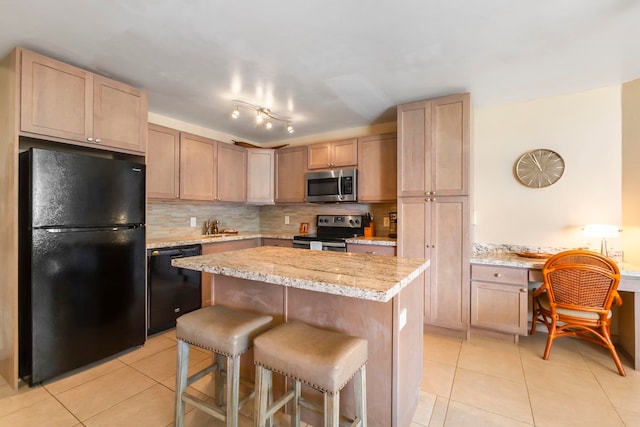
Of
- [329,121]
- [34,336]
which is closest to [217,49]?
[329,121]

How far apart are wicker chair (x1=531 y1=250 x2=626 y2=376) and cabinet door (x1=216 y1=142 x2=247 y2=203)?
139 inches

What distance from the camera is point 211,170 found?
145 inches

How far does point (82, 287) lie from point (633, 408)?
12.4 ft

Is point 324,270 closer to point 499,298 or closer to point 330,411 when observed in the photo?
point 330,411

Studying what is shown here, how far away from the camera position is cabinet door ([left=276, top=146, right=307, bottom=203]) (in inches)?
163

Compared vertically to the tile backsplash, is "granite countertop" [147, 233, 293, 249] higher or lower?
lower

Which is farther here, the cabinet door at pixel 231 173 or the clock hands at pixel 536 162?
the cabinet door at pixel 231 173

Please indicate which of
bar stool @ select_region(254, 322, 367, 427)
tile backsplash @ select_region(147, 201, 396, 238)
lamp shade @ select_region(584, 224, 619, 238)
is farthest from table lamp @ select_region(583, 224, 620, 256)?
bar stool @ select_region(254, 322, 367, 427)

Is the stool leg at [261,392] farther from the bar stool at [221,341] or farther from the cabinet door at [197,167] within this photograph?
A: the cabinet door at [197,167]

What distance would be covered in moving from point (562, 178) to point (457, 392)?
2.33m

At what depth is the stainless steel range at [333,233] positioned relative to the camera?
139 inches

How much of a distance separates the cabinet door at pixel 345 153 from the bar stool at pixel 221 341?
2.59 meters

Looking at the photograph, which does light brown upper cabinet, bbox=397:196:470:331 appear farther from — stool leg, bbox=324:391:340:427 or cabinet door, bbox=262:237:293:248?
stool leg, bbox=324:391:340:427

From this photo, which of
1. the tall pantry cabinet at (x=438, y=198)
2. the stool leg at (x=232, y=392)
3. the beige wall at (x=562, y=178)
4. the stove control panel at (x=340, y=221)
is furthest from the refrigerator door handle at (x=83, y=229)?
the beige wall at (x=562, y=178)
